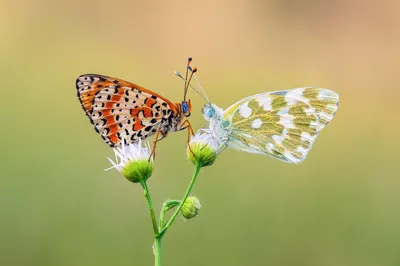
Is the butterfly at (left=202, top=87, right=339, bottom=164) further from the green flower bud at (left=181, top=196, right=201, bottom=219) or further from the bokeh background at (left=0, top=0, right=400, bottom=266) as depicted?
the bokeh background at (left=0, top=0, right=400, bottom=266)

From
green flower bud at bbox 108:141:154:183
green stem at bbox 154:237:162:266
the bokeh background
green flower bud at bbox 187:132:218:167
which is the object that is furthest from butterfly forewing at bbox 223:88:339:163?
the bokeh background

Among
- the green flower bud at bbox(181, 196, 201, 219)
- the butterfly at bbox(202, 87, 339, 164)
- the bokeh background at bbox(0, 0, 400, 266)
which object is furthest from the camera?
the bokeh background at bbox(0, 0, 400, 266)

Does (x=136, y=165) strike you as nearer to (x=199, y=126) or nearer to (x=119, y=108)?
(x=119, y=108)

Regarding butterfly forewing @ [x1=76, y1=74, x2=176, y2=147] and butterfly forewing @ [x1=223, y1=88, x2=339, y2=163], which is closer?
butterfly forewing @ [x1=76, y1=74, x2=176, y2=147]

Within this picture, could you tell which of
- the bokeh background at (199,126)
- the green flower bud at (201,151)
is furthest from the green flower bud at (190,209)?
the bokeh background at (199,126)

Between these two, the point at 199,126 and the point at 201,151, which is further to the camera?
the point at 199,126

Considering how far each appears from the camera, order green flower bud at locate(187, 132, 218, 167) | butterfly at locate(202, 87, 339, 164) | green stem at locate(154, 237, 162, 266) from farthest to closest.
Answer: butterfly at locate(202, 87, 339, 164)
green flower bud at locate(187, 132, 218, 167)
green stem at locate(154, 237, 162, 266)

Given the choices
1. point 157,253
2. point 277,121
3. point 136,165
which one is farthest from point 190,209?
point 277,121
